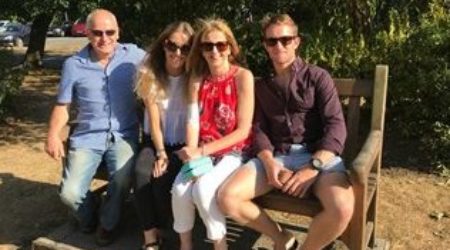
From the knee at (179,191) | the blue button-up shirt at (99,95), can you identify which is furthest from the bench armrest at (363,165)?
the blue button-up shirt at (99,95)

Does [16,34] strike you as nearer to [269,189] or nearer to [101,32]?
[101,32]

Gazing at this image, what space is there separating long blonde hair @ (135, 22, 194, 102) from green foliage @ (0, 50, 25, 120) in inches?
175

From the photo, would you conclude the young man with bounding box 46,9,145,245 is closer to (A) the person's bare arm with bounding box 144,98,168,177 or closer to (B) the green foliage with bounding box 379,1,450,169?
(A) the person's bare arm with bounding box 144,98,168,177

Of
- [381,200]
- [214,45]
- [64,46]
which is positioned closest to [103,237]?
[214,45]

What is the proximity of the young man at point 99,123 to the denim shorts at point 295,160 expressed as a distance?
38.4 inches

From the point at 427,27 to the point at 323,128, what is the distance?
10.1ft

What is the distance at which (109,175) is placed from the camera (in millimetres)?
4285

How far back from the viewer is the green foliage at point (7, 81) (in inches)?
318

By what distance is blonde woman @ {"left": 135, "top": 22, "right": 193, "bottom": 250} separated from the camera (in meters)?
3.97

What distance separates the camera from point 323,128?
3836 mm

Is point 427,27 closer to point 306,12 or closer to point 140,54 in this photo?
point 306,12

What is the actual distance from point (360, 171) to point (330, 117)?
1.99 feet

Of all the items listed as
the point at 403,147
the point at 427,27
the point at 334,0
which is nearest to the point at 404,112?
the point at 403,147

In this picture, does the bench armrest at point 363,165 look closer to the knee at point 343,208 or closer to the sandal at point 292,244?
the knee at point 343,208
